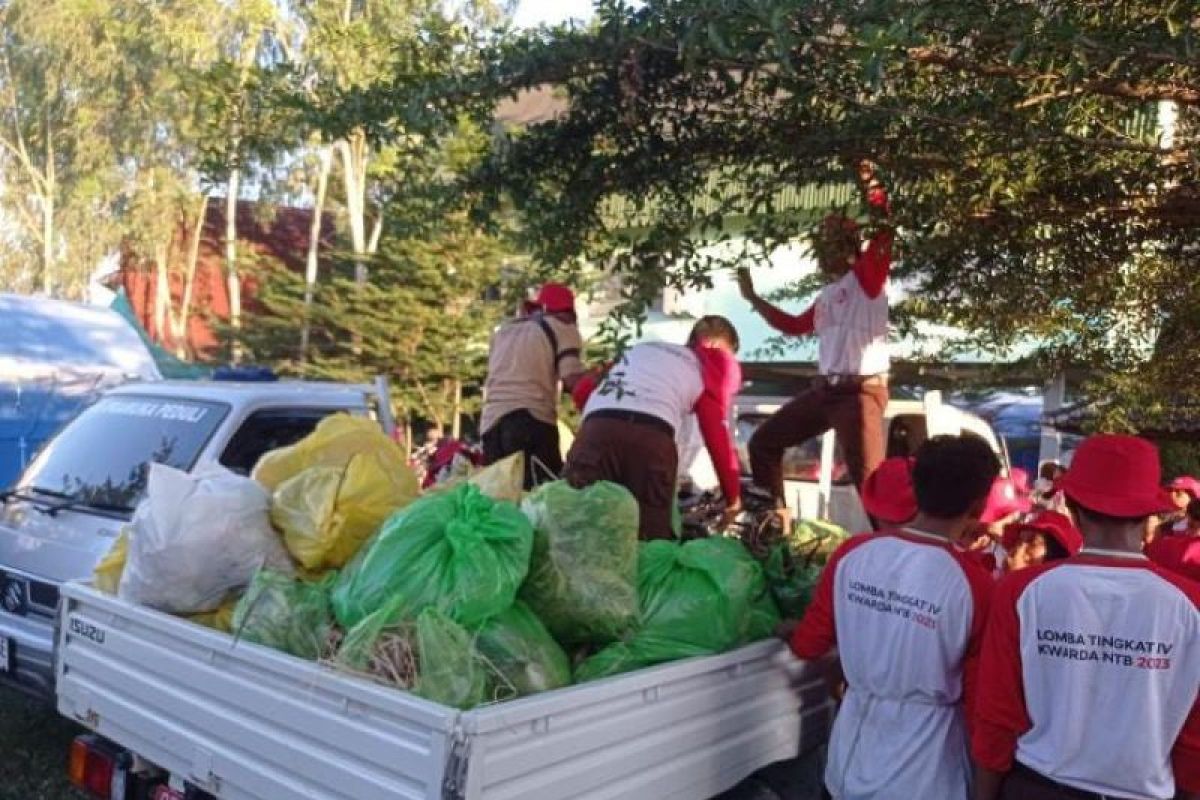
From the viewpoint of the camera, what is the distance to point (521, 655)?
277 centimetres

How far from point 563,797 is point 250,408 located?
143 inches

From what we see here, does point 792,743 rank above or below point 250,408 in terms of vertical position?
below

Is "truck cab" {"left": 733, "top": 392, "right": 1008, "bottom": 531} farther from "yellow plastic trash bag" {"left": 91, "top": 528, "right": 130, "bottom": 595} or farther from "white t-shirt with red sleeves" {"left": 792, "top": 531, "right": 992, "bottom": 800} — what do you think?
"white t-shirt with red sleeves" {"left": 792, "top": 531, "right": 992, "bottom": 800}

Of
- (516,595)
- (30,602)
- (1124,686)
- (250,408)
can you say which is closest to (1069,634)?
(1124,686)

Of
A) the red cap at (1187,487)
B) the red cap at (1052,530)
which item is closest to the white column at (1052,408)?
the red cap at (1187,487)

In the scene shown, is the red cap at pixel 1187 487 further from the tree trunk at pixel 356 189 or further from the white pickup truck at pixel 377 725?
the tree trunk at pixel 356 189

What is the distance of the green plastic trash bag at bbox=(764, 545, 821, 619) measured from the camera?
3.60 m

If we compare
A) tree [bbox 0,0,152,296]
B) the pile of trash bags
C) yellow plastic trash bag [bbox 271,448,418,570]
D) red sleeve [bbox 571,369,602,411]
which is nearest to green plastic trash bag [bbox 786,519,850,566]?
the pile of trash bags

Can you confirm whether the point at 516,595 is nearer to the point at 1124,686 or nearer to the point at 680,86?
the point at 1124,686

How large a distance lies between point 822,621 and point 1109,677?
33.7 inches

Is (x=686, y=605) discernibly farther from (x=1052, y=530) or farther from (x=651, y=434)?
(x=651, y=434)

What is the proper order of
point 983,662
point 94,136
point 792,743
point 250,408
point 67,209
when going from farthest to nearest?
point 67,209, point 94,136, point 250,408, point 792,743, point 983,662

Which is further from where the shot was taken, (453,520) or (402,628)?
(453,520)

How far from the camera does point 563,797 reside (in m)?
2.46
